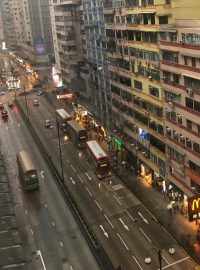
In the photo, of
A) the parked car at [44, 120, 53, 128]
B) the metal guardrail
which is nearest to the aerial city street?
the metal guardrail

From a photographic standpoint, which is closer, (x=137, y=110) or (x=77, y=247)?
(x=77, y=247)

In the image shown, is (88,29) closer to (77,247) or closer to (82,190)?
(82,190)

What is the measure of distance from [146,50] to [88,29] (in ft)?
126

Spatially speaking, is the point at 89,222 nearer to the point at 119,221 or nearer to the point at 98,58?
the point at 119,221

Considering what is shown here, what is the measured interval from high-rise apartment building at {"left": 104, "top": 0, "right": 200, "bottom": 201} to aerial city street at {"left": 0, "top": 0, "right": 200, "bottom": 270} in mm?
184

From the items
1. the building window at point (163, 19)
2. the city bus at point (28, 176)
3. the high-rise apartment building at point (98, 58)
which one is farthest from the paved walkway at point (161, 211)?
the building window at point (163, 19)

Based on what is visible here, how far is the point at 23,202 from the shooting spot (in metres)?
78.6

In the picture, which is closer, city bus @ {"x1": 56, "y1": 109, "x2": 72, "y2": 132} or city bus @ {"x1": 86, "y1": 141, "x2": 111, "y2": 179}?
city bus @ {"x1": 86, "y1": 141, "x2": 111, "y2": 179}

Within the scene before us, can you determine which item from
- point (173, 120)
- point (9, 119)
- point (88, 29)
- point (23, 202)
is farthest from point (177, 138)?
point (9, 119)

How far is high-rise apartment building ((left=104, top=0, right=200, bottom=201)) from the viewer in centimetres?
6328

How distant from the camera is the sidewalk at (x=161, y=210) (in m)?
62.5

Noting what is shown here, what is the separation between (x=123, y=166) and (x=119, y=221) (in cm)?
2222

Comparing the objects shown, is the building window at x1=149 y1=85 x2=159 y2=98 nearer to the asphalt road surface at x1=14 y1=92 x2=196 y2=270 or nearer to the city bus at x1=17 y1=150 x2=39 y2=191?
the asphalt road surface at x1=14 y1=92 x2=196 y2=270

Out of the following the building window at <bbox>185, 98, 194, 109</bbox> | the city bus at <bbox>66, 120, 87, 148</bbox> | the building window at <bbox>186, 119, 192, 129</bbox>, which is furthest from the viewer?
the city bus at <bbox>66, 120, 87, 148</bbox>
